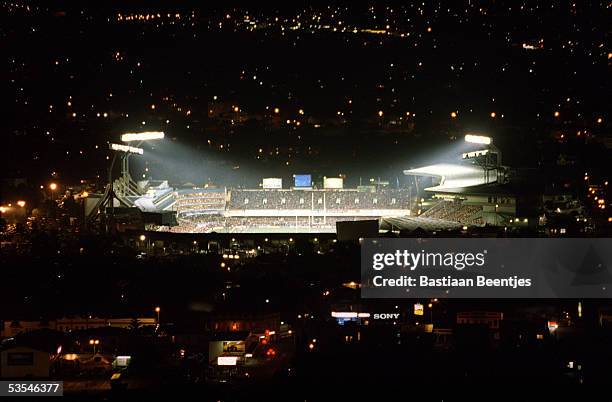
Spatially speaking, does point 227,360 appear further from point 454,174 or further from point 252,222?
point 454,174

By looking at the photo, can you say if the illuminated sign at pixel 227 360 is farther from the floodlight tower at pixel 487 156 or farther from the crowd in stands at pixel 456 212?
the floodlight tower at pixel 487 156

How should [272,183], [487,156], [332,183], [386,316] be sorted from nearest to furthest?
[386,316] → [487,156] → [332,183] → [272,183]

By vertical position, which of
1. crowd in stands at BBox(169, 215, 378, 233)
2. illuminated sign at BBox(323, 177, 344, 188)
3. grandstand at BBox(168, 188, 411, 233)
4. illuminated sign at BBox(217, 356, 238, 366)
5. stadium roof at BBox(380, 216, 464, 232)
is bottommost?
illuminated sign at BBox(217, 356, 238, 366)

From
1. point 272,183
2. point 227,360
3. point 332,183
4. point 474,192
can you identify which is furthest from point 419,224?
point 227,360

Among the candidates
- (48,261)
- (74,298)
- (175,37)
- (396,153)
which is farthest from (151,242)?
(175,37)

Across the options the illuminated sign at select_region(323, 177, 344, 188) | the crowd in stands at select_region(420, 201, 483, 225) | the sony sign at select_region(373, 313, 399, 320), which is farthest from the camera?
the illuminated sign at select_region(323, 177, 344, 188)

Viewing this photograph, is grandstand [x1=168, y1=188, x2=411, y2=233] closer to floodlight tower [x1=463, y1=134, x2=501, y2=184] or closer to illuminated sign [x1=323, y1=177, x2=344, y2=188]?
illuminated sign [x1=323, y1=177, x2=344, y2=188]

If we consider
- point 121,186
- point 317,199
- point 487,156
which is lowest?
point 317,199

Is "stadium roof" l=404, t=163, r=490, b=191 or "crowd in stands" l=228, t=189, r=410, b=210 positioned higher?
"stadium roof" l=404, t=163, r=490, b=191

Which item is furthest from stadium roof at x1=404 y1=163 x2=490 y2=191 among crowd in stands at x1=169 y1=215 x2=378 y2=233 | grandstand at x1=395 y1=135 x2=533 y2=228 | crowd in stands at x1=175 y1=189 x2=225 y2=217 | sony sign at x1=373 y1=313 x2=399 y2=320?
sony sign at x1=373 y1=313 x2=399 y2=320
